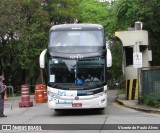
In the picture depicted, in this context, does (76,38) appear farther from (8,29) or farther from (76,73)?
(8,29)

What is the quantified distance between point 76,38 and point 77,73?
1.81m

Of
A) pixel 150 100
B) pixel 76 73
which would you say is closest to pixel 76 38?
pixel 76 73

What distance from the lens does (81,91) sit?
1834 cm

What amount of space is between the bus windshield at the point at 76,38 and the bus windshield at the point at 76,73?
3.03ft

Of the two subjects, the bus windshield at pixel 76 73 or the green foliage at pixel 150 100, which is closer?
the bus windshield at pixel 76 73

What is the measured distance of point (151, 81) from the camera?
71.7 ft

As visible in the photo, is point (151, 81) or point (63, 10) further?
point (63, 10)

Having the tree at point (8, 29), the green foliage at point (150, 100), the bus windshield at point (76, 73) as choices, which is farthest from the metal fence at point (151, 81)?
the tree at point (8, 29)

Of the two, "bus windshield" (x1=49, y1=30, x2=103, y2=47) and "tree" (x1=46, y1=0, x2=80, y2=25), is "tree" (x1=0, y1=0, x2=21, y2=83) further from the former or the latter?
"bus windshield" (x1=49, y1=30, x2=103, y2=47)

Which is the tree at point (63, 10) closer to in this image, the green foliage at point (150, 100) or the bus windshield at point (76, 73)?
the green foliage at point (150, 100)

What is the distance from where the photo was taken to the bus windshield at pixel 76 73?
61.0ft

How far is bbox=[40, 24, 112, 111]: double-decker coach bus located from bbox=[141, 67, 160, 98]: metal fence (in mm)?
3780

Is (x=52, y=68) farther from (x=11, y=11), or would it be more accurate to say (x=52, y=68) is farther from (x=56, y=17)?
(x=56, y=17)

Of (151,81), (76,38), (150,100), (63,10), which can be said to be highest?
(63,10)
